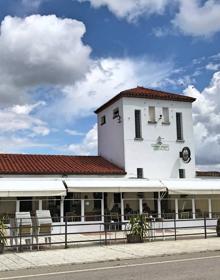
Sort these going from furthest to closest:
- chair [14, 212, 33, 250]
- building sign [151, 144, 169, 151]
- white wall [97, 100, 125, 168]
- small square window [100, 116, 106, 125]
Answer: small square window [100, 116, 106, 125] < building sign [151, 144, 169, 151] < white wall [97, 100, 125, 168] < chair [14, 212, 33, 250]

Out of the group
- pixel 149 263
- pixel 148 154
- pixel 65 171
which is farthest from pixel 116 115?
pixel 149 263

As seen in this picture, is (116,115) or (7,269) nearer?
(7,269)

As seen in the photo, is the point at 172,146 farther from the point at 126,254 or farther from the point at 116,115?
the point at 126,254

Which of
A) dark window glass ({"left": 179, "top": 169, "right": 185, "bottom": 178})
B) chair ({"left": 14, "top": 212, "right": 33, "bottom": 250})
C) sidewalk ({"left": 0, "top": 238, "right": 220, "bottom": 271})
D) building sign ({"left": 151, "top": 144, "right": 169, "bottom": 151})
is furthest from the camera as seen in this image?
dark window glass ({"left": 179, "top": 169, "right": 185, "bottom": 178})

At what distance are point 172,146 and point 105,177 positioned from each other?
17.5 ft

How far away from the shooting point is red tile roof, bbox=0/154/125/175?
79.3 ft

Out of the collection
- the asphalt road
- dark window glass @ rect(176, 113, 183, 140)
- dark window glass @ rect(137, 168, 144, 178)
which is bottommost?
the asphalt road

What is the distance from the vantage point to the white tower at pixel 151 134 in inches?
1078

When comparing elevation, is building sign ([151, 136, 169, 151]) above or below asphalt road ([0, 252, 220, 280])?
above

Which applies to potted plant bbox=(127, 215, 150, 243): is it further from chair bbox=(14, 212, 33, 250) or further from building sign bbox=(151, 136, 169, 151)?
building sign bbox=(151, 136, 169, 151)

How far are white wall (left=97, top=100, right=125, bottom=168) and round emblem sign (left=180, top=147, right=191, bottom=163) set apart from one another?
407cm

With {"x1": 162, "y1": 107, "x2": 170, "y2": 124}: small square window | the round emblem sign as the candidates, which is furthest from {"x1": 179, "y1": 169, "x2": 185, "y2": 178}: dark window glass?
{"x1": 162, "y1": 107, "x2": 170, "y2": 124}: small square window

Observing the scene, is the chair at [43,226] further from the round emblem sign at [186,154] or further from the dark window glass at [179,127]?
the dark window glass at [179,127]

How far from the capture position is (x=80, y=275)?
1045 cm
